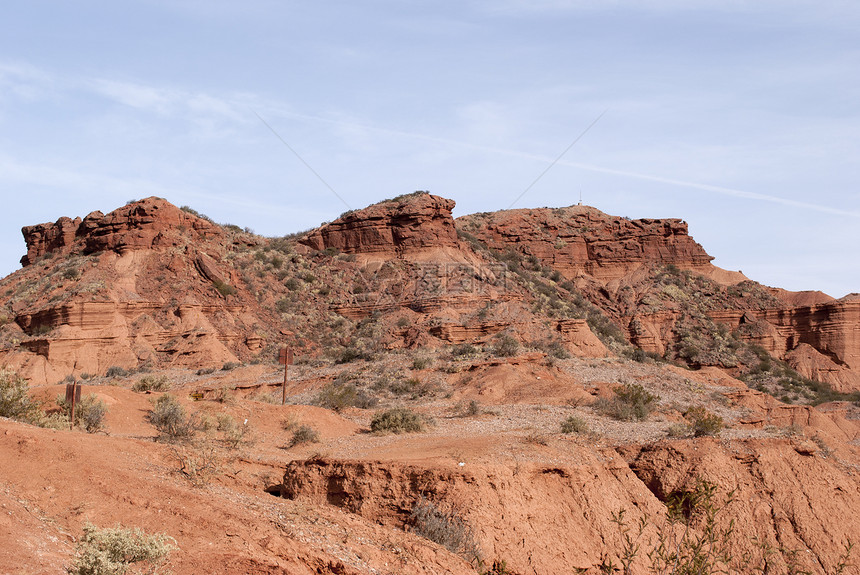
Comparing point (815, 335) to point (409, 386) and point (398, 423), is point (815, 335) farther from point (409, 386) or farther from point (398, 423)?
point (398, 423)

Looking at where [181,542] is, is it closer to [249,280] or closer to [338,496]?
[338,496]

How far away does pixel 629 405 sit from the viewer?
2145 centimetres

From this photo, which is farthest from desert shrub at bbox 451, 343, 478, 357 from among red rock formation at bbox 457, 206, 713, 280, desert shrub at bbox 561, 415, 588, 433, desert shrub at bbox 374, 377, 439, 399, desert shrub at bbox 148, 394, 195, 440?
red rock formation at bbox 457, 206, 713, 280

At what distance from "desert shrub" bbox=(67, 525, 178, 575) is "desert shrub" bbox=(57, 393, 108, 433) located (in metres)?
8.18

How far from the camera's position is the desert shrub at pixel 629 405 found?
2044cm

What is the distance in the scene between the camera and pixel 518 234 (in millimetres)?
61875

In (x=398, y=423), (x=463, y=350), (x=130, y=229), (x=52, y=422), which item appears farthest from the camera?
(x=130, y=229)

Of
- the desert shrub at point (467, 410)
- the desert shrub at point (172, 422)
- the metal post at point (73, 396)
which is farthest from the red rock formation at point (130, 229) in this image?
the metal post at point (73, 396)

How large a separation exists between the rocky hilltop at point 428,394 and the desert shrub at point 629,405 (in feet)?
0.46

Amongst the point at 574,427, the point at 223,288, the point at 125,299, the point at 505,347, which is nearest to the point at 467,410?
the point at 574,427

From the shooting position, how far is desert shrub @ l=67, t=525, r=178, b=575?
603 centimetres

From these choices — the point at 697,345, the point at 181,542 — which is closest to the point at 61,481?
the point at 181,542

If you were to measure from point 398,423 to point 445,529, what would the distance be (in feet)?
27.2

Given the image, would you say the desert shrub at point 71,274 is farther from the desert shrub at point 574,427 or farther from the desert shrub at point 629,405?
the desert shrub at point 574,427
